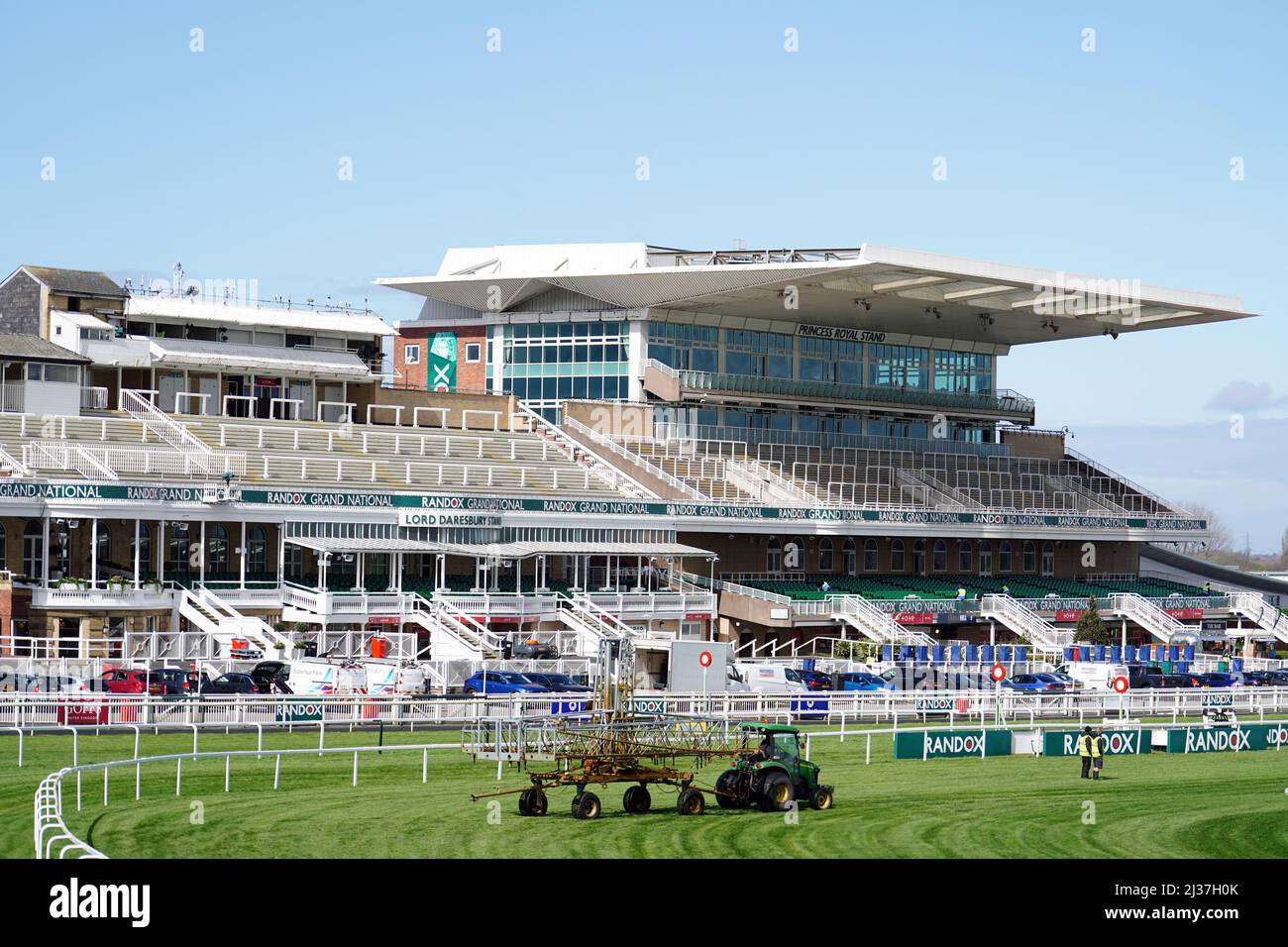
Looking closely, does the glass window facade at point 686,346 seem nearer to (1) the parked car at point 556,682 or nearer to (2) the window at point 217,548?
(2) the window at point 217,548

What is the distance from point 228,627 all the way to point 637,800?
29493 millimetres

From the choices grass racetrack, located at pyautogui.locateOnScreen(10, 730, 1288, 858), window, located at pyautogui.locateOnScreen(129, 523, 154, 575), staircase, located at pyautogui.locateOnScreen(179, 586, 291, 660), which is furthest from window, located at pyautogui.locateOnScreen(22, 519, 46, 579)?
grass racetrack, located at pyautogui.locateOnScreen(10, 730, 1288, 858)

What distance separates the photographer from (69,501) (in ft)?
183

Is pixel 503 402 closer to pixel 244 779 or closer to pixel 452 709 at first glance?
pixel 452 709

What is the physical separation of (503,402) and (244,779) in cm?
4832

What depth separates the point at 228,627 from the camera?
180 ft

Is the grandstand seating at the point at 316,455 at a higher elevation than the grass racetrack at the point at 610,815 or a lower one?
higher

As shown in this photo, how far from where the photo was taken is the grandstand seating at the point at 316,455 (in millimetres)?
60156

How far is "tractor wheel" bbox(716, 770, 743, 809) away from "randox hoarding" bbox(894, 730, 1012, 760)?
10.7 metres

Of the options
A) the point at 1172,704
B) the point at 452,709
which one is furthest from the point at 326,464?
the point at 1172,704

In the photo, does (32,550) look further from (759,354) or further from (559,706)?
(759,354)

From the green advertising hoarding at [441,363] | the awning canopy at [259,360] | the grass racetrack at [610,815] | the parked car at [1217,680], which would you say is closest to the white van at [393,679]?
the grass racetrack at [610,815]

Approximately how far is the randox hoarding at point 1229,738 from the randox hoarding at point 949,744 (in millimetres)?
4300

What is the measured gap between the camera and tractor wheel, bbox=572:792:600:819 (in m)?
27.0
